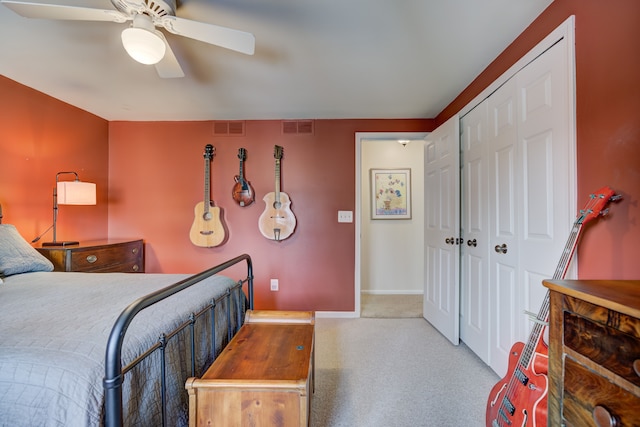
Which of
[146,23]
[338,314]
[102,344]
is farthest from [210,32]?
[338,314]

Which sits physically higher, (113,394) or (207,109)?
(207,109)

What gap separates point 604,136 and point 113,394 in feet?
6.20

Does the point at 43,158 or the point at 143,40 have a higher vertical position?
the point at 143,40

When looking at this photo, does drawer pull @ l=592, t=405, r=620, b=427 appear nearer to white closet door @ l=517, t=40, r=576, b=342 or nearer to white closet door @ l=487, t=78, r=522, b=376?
white closet door @ l=517, t=40, r=576, b=342

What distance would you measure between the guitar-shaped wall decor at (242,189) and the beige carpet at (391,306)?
1818 mm

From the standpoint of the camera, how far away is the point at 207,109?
2.71 meters

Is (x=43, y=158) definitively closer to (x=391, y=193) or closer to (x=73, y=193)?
(x=73, y=193)

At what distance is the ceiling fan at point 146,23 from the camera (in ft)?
3.78

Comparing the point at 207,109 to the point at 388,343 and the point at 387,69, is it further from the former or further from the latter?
the point at 388,343

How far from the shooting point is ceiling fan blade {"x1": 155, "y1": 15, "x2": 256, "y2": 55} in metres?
1.22

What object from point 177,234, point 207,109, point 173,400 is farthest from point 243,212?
point 173,400

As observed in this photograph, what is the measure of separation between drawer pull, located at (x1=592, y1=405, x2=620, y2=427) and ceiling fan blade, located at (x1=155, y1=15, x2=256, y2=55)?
1.72 meters

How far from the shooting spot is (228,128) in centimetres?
299

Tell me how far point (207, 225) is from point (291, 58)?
1.88 meters
